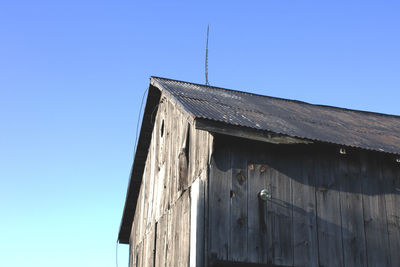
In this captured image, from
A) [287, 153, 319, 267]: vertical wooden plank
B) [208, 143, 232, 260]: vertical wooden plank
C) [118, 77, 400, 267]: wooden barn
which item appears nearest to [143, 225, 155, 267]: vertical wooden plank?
[118, 77, 400, 267]: wooden barn

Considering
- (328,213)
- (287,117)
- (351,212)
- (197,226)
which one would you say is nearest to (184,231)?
(197,226)

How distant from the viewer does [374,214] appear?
32.3ft

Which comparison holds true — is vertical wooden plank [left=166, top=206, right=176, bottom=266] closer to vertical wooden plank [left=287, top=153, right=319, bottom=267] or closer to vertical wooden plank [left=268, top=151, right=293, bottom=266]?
vertical wooden plank [left=268, top=151, right=293, bottom=266]

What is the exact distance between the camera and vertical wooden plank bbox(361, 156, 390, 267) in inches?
376

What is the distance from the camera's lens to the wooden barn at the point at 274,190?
8.81m

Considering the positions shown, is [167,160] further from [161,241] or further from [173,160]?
[161,241]

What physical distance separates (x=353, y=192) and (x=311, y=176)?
94 cm

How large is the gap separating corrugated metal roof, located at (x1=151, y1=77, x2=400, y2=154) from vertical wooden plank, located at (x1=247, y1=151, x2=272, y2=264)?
73 cm

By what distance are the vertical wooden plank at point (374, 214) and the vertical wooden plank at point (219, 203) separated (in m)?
2.82

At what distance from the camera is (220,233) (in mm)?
8695

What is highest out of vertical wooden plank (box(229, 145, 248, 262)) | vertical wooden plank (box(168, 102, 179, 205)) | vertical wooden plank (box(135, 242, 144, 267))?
vertical wooden plank (box(168, 102, 179, 205))

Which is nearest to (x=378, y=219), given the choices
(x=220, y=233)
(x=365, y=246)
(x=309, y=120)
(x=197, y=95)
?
(x=365, y=246)

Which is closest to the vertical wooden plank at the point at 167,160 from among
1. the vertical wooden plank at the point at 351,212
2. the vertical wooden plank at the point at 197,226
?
the vertical wooden plank at the point at 197,226

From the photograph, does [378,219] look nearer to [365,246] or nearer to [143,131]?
[365,246]
